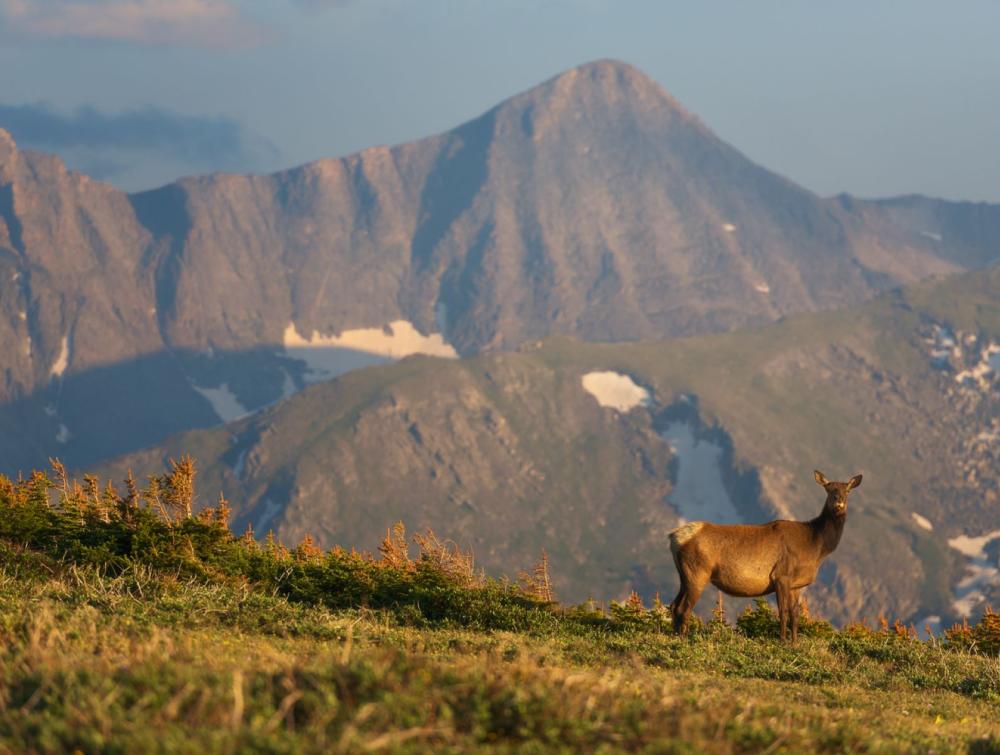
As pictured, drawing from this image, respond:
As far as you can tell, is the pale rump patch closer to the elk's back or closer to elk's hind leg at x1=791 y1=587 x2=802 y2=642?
the elk's back

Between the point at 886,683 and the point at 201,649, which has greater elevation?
the point at 201,649

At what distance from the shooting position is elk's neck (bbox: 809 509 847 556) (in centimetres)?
2875

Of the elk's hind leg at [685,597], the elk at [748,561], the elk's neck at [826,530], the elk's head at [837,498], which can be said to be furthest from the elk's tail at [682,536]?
the elk's head at [837,498]

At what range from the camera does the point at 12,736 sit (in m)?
12.7

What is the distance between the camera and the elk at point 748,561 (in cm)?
2723

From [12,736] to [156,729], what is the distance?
157cm

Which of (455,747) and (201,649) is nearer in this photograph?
(455,747)

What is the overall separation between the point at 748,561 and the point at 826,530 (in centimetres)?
253

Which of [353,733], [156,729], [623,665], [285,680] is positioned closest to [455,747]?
[353,733]

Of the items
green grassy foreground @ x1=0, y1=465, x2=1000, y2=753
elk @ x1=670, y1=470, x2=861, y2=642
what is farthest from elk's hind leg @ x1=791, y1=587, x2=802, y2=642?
green grassy foreground @ x1=0, y1=465, x2=1000, y2=753

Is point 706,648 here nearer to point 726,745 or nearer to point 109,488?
point 726,745

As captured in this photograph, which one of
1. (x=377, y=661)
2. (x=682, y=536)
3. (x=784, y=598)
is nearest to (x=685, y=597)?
(x=682, y=536)

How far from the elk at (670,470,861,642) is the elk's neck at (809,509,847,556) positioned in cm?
3

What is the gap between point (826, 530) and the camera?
28891 millimetres
